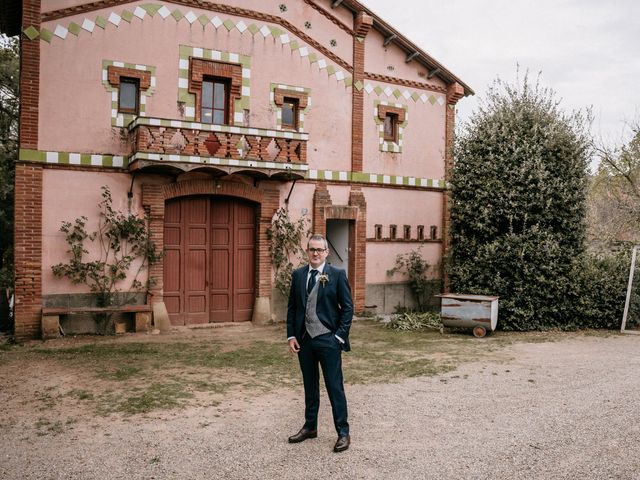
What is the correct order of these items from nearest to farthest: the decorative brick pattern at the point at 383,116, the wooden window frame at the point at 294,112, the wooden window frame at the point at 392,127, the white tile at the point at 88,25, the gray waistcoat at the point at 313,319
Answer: the gray waistcoat at the point at 313,319
the white tile at the point at 88,25
the wooden window frame at the point at 294,112
the decorative brick pattern at the point at 383,116
the wooden window frame at the point at 392,127

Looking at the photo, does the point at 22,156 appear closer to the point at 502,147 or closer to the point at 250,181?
the point at 250,181

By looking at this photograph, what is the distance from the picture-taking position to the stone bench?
11.3 metres

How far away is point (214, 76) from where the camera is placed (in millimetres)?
13359

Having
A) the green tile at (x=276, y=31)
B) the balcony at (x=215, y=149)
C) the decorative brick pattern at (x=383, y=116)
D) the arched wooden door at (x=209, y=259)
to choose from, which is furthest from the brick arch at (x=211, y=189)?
the decorative brick pattern at (x=383, y=116)

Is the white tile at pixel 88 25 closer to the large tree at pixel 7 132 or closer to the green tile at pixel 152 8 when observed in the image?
the green tile at pixel 152 8

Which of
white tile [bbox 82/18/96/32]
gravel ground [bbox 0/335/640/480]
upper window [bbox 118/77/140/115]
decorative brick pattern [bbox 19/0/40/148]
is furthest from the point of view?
upper window [bbox 118/77/140/115]

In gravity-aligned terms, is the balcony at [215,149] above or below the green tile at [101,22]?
below

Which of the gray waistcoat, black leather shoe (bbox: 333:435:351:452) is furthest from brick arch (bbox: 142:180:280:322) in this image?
black leather shoe (bbox: 333:435:351:452)

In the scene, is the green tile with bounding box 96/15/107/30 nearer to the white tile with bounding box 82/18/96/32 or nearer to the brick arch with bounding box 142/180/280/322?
the white tile with bounding box 82/18/96/32

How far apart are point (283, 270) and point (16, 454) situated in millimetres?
9172

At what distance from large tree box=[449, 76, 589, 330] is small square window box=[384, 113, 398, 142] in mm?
2929

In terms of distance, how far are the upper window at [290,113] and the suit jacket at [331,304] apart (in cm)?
946

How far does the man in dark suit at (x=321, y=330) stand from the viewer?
17.6 ft

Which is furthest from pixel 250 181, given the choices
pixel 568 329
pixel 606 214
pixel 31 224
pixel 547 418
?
pixel 606 214
